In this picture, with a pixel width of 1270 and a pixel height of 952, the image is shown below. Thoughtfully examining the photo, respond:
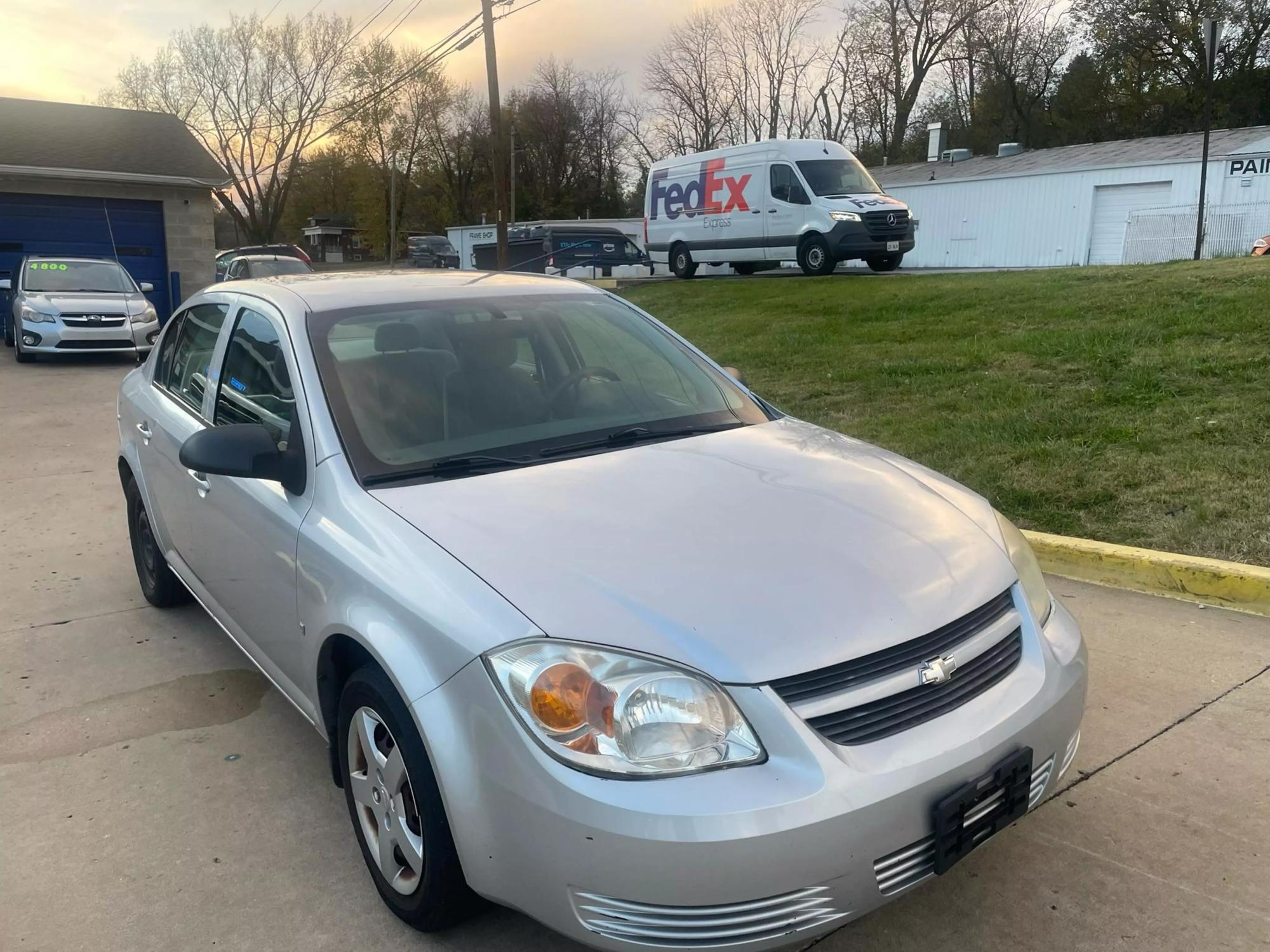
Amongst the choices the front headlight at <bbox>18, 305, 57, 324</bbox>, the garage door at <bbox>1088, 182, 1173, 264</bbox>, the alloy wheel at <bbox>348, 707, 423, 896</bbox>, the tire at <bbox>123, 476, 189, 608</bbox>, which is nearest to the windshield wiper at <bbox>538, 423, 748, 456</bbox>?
the alloy wheel at <bbox>348, 707, 423, 896</bbox>

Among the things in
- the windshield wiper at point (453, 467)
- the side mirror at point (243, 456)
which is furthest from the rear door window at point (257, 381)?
the windshield wiper at point (453, 467)

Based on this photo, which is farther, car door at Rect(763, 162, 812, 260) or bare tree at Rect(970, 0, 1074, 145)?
bare tree at Rect(970, 0, 1074, 145)

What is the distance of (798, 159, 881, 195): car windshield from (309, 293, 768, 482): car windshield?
15.7 m

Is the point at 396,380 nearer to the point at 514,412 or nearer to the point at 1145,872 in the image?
the point at 514,412

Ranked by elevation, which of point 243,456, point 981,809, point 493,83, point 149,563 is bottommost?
point 149,563

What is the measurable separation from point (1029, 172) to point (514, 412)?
2956 cm

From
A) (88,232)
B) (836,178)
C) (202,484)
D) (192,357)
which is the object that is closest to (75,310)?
(88,232)

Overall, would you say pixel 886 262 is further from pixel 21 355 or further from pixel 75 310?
pixel 21 355

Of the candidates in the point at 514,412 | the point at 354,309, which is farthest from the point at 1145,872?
the point at 354,309

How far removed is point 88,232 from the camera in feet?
65.1

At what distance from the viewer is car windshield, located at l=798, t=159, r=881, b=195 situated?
18344mm

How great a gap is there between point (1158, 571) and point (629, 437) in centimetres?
282

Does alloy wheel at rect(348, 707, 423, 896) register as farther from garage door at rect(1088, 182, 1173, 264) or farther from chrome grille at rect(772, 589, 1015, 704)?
garage door at rect(1088, 182, 1173, 264)

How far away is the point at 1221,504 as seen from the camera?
16.1 feet
